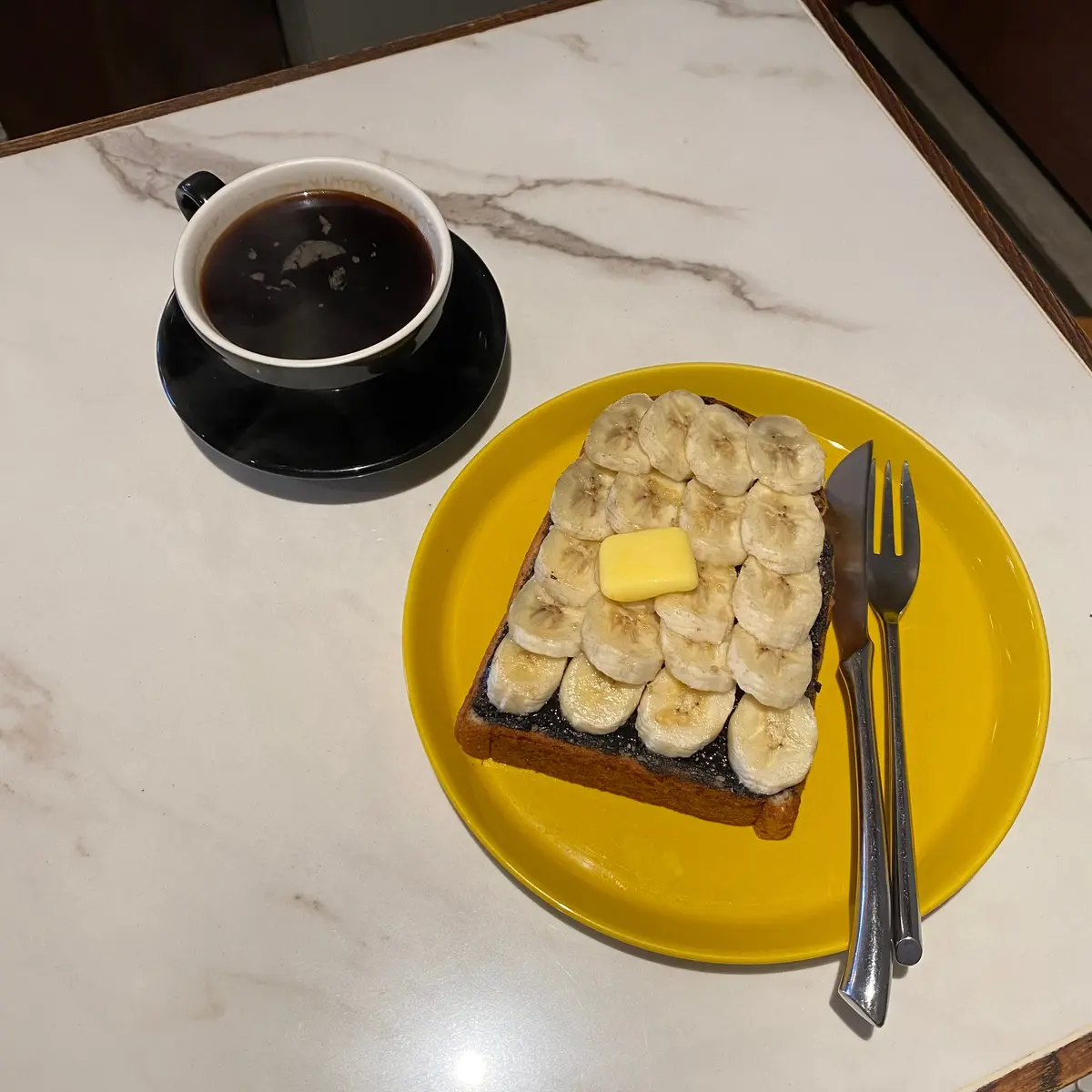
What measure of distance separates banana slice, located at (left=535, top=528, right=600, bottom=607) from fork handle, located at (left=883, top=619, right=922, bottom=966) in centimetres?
35

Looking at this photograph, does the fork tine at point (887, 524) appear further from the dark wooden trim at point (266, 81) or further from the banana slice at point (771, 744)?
the dark wooden trim at point (266, 81)

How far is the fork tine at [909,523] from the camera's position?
1022mm

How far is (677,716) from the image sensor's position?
2.96 ft

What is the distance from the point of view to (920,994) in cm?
89

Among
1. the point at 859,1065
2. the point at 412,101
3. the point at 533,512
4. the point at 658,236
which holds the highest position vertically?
the point at 412,101

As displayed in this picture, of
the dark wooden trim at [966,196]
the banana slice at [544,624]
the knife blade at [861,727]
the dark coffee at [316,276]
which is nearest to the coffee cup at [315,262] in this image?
the dark coffee at [316,276]

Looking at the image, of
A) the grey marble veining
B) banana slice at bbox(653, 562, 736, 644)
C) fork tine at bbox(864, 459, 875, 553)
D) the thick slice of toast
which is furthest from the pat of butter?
the grey marble veining

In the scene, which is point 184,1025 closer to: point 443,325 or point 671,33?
point 443,325

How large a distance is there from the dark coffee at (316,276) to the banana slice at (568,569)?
0.30 metres

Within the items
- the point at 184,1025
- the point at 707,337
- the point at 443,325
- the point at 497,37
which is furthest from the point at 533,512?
the point at 497,37

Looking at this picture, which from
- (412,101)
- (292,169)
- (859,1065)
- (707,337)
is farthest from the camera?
(412,101)

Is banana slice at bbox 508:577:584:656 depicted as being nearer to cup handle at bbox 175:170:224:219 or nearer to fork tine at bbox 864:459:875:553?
fork tine at bbox 864:459:875:553

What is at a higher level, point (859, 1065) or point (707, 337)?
point (707, 337)

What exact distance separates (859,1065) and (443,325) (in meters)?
0.92
